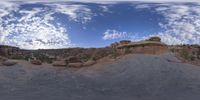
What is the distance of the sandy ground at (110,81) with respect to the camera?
6066cm

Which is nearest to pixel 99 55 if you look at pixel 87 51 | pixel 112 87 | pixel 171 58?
pixel 87 51

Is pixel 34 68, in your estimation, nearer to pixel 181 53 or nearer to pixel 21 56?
pixel 21 56

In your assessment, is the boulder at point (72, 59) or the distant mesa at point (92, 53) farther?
the distant mesa at point (92, 53)

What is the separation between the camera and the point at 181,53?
254ft

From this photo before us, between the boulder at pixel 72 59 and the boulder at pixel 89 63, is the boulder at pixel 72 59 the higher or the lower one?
the higher one

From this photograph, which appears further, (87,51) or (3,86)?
(87,51)

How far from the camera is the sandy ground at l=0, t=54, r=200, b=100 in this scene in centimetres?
6066

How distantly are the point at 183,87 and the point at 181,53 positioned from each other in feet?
44.9

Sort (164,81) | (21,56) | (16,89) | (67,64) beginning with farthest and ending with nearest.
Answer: (21,56), (67,64), (164,81), (16,89)

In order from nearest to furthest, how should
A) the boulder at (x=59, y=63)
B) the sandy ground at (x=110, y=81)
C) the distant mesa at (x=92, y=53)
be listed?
the sandy ground at (x=110, y=81)
the boulder at (x=59, y=63)
the distant mesa at (x=92, y=53)

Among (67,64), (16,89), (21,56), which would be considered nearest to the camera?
(16,89)

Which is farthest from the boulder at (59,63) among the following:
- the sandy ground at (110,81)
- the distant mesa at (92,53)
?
the sandy ground at (110,81)

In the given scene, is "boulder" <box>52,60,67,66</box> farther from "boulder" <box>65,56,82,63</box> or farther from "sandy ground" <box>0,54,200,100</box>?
"sandy ground" <box>0,54,200,100</box>

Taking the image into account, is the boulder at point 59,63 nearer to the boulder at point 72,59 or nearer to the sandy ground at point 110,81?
the boulder at point 72,59
